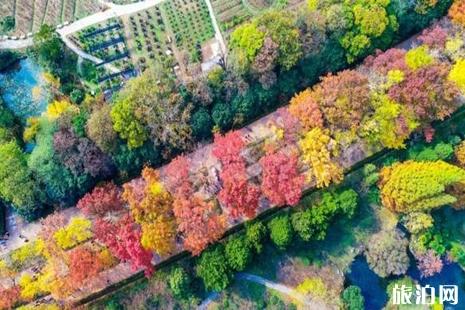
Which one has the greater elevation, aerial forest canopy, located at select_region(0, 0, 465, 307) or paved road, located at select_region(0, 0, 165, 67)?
paved road, located at select_region(0, 0, 165, 67)

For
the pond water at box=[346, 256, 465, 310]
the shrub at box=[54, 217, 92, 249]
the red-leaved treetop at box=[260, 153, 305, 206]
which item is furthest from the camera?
the pond water at box=[346, 256, 465, 310]

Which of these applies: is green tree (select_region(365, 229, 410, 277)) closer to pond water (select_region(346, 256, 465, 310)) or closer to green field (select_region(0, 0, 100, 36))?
pond water (select_region(346, 256, 465, 310))

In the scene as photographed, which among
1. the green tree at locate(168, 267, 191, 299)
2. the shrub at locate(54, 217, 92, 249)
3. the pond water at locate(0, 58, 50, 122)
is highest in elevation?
the pond water at locate(0, 58, 50, 122)

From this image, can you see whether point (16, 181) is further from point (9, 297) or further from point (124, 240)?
point (124, 240)

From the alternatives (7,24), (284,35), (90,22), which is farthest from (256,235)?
(7,24)

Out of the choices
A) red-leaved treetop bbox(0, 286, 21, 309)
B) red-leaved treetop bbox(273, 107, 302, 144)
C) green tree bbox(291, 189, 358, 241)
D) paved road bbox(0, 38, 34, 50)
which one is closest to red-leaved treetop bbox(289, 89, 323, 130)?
red-leaved treetop bbox(273, 107, 302, 144)

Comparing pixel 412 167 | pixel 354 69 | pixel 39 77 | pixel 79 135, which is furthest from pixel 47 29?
pixel 412 167

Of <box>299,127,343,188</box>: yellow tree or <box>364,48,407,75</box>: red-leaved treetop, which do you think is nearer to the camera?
<box>299,127,343,188</box>: yellow tree
